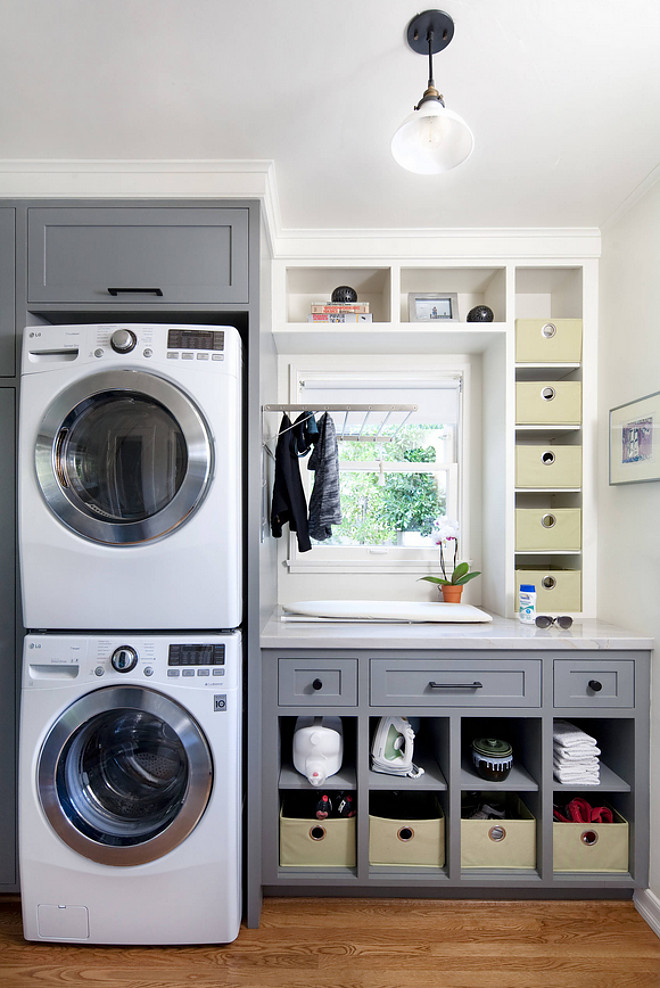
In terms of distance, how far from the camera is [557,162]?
1985 millimetres

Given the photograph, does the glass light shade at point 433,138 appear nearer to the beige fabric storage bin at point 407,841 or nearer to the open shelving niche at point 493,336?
the open shelving niche at point 493,336

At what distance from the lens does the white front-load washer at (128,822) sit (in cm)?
179

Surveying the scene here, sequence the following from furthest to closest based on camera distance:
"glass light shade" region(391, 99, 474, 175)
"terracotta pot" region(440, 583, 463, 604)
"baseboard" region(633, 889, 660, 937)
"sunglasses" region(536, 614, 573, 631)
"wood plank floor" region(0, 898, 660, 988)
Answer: "terracotta pot" region(440, 583, 463, 604), "sunglasses" region(536, 614, 573, 631), "baseboard" region(633, 889, 660, 937), "wood plank floor" region(0, 898, 660, 988), "glass light shade" region(391, 99, 474, 175)

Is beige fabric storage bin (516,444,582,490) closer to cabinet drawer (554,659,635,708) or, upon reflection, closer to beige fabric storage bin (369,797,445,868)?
cabinet drawer (554,659,635,708)

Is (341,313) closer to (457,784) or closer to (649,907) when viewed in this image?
(457,784)

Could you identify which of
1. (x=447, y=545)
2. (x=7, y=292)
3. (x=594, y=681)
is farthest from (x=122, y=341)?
(x=594, y=681)

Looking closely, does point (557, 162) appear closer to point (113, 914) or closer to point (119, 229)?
point (119, 229)

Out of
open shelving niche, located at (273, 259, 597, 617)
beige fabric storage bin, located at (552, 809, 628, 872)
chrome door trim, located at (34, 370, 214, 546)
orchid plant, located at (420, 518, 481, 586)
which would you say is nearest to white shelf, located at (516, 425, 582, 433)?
open shelving niche, located at (273, 259, 597, 617)

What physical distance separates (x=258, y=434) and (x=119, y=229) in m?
0.85

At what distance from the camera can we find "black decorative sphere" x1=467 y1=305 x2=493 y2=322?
2.49 meters

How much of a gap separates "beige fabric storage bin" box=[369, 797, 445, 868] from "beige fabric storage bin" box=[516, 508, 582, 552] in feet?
3.78

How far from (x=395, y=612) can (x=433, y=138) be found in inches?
63.8

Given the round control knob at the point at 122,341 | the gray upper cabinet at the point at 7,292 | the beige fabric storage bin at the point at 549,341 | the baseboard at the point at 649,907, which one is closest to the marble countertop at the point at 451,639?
the baseboard at the point at 649,907

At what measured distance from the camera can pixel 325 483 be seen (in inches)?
90.2
